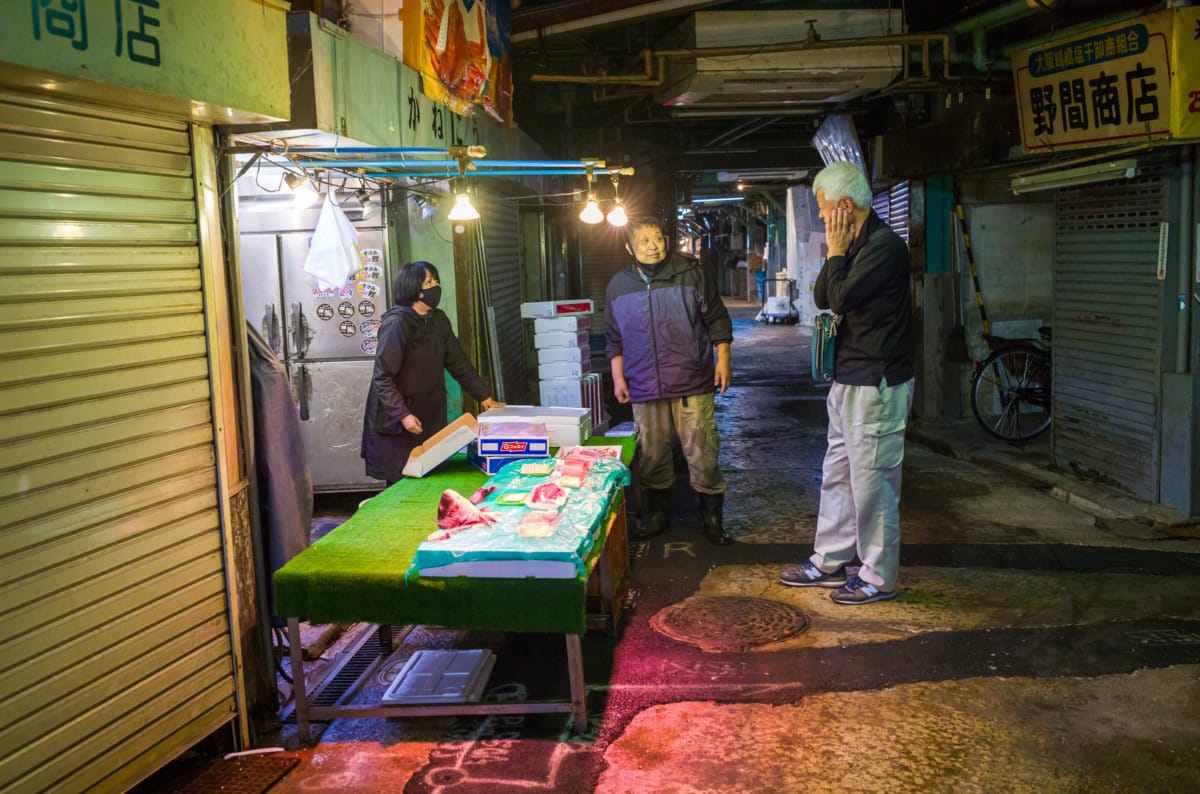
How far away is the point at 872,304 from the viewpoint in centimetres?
600

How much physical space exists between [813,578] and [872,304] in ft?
6.24

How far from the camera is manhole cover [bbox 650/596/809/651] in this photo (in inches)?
225

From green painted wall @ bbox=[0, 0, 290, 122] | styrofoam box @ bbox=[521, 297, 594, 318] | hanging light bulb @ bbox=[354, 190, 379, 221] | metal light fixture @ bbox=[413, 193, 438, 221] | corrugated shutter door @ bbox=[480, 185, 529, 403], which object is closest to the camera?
green painted wall @ bbox=[0, 0, 290, 122]

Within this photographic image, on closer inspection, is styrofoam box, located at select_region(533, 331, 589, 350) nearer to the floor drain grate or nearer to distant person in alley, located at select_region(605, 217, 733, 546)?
distant person in alley, located at select_region(605, 217, 733, 546)

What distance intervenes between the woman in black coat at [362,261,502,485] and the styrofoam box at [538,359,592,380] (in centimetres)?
300

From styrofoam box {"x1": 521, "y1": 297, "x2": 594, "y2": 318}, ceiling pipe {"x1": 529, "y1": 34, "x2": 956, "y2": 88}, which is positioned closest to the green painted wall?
styrofoam box {"x1": 521, "y1": 297, "x2": 594, "y2": 318}

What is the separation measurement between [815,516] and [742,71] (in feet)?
15.8

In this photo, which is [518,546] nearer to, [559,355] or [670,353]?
[670,353]

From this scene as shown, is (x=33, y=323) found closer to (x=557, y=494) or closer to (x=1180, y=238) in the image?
(x=557, y=494)

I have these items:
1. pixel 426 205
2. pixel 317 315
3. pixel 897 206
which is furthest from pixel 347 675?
pixel 897 206

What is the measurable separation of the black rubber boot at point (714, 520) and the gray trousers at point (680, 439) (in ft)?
0.24

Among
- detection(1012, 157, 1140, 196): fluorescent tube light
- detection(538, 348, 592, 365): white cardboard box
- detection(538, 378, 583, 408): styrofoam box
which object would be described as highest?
detection(1012, 157, 1140, 196): fluorescent tube light

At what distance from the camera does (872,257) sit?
5891 mm

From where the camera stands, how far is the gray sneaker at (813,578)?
6.54 metres
